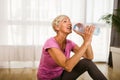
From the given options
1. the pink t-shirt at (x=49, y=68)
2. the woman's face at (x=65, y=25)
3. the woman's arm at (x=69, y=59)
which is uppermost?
the woman's face at (x=65, y=25)

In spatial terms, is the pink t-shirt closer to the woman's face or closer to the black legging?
the black legging

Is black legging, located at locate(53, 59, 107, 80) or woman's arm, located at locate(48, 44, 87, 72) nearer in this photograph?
woman's arm, located at locate(48, 44, 87, 72)

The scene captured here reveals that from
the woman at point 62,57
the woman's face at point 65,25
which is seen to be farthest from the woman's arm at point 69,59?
the woman's face at point 65,25

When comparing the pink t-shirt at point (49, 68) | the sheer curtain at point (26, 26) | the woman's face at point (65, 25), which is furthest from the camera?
the sheer curtain at point (26, 26)

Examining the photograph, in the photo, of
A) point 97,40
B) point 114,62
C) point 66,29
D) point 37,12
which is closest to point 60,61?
point 66,29

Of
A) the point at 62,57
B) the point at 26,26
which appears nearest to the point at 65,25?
the point at 62,57

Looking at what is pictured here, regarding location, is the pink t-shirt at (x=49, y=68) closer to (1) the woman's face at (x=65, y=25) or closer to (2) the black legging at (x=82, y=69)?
(2) the black legging at (x=82, y=69)

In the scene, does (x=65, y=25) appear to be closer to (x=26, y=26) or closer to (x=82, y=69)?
(x=82, y=69)

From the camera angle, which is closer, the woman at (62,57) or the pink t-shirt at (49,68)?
the woman at (62,57)

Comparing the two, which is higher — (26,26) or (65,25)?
(65,25)

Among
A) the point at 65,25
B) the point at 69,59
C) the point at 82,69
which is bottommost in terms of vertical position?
the point at 82,69

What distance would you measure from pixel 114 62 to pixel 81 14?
110cm

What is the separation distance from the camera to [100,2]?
426 cm

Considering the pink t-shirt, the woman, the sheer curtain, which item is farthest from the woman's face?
the sheer curtain
